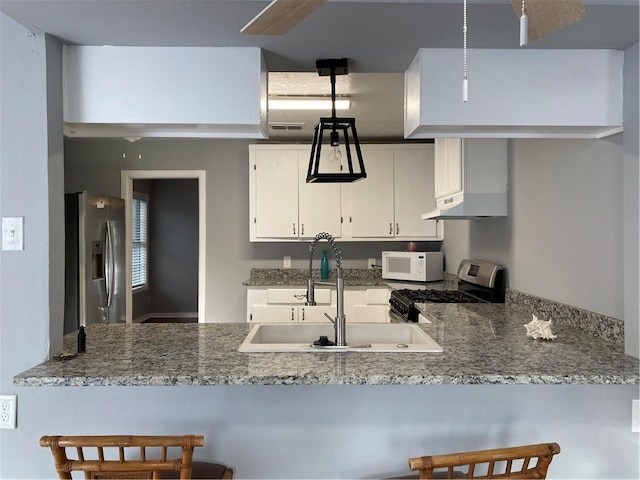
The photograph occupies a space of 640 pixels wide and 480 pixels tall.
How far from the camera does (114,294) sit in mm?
3680

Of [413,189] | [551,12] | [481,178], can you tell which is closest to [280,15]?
[551,12]

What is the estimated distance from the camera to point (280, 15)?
3.17ft

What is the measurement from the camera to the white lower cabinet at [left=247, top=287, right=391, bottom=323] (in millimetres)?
3953

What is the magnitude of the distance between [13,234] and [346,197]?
3.07m

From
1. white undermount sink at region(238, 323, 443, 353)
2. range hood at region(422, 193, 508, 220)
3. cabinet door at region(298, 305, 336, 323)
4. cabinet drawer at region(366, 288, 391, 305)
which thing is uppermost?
range hood at region(422, 193, 508, 220)

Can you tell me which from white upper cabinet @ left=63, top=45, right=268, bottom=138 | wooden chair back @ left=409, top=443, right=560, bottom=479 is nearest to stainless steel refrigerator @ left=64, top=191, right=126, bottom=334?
white upper cabinet @ left=63, top=45, right=268, bottom=138

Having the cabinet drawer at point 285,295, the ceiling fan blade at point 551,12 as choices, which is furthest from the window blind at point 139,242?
the ceiling fan blade at point 551,12

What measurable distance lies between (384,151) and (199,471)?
344 cm

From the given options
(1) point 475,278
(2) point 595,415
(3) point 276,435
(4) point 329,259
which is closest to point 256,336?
(3) point 276,435

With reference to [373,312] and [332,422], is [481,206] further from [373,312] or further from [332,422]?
[332,422]

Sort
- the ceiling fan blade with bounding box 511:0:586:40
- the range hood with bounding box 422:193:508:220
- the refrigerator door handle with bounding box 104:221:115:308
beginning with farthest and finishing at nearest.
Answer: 1. the refrigerator door handle with bounding box 104:221:115:308
2. the range hood with bounding box 422:193:508:220
3. the ceiling fan blade with bounding box 511:0:586:40

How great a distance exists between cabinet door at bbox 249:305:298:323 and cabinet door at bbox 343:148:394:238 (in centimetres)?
95

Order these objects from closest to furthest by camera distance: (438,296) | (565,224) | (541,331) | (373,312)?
(541,331), (565,224), (438,296), (373,312)

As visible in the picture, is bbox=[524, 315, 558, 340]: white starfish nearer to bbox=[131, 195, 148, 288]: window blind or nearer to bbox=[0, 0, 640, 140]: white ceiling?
bbox=[0, 0, 640, 140]: white ceiling
